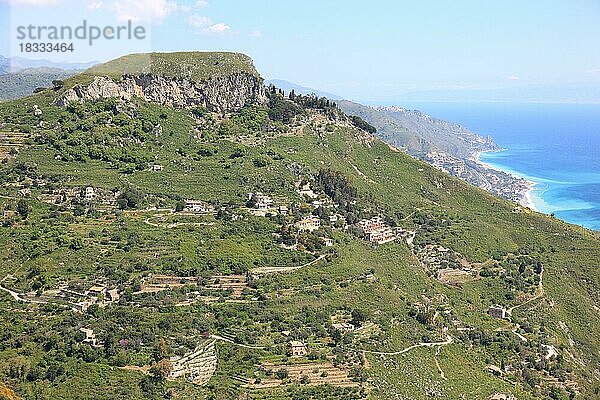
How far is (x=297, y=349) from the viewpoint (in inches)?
1208

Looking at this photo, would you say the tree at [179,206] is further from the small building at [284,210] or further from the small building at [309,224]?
the small building at [309,224]

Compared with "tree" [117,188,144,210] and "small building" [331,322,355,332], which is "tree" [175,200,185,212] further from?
"small building" [331,322,355,332]

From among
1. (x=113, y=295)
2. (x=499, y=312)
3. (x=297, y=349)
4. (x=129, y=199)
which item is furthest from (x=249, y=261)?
(x=499, y=312)

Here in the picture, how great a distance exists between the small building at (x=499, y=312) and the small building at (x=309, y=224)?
12.9m

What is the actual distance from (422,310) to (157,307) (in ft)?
52.9

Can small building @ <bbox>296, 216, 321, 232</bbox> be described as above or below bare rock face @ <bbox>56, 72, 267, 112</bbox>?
below

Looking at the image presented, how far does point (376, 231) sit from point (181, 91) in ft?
78.6

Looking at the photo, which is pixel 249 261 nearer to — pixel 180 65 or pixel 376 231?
pixel 376 231

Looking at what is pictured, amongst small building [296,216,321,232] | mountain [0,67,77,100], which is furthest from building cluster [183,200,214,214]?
mountain [0,67,77,100]

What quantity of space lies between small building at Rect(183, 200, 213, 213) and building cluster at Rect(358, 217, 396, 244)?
11.6 metres

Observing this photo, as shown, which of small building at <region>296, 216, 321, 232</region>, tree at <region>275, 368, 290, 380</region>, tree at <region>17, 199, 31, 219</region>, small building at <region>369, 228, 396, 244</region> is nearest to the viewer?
tree at <region>275, 368, 290, 380</region>

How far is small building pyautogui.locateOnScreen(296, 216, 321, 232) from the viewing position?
43109mm

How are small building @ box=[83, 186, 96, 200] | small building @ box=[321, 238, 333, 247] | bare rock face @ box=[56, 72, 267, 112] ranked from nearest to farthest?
small building @ box=[83, 186, 96, 200], small building @ box=[321, 238, 333, 247], bare rock face @ box=[56, 72, 267, 112]

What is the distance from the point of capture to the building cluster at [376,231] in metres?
46.6
